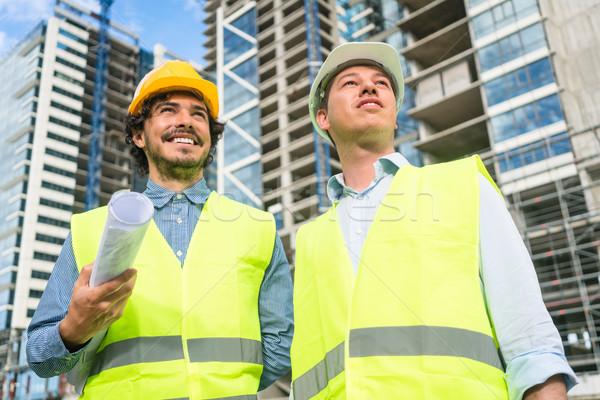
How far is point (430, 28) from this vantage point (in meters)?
35.4

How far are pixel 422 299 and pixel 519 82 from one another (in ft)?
91.1

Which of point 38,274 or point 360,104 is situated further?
point 38,274

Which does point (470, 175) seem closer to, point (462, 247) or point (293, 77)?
point (462, 247)

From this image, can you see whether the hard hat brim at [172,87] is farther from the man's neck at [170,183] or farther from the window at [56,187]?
the window at [56,187]

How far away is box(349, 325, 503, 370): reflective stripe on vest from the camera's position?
5.46 ft

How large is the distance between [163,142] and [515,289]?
71.9 inches

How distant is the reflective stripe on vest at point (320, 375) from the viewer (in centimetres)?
190

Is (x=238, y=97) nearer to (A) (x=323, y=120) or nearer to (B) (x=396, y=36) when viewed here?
(B) (x=396, y=36)

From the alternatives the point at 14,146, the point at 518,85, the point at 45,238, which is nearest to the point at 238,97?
the point at 45,238

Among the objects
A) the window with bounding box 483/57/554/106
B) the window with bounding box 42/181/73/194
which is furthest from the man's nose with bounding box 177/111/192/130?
the window with bounding box 42/181/73/194

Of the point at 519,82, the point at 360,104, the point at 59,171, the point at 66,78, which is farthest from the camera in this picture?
the point at 66,78

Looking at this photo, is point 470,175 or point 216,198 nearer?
point 470,175

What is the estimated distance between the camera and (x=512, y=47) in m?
27.3

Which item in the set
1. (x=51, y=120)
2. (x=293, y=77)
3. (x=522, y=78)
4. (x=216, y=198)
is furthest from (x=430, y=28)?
(x=51, y=120)
